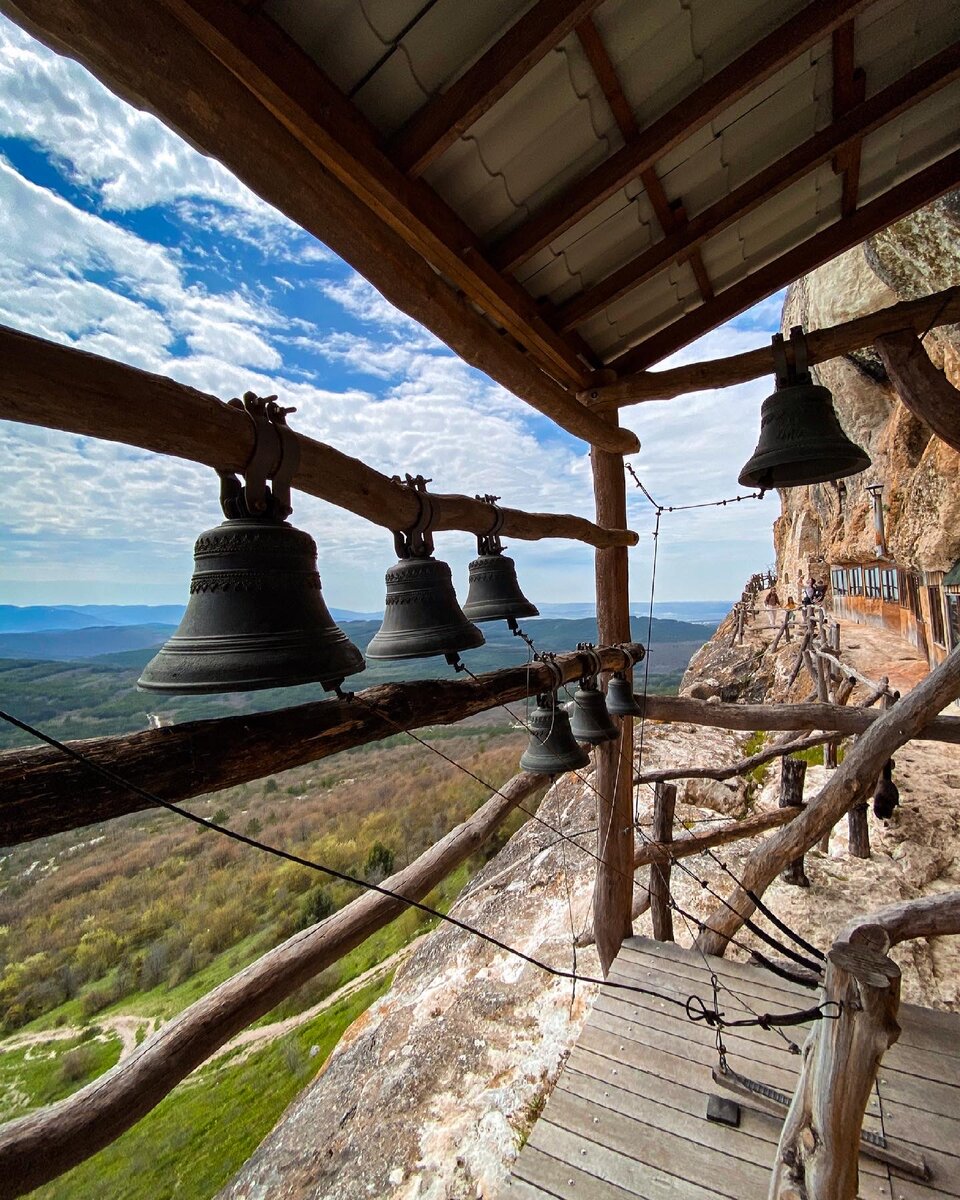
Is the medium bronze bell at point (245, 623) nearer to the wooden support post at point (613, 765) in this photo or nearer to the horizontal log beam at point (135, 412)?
the horizontal log beam at point (135, 412)

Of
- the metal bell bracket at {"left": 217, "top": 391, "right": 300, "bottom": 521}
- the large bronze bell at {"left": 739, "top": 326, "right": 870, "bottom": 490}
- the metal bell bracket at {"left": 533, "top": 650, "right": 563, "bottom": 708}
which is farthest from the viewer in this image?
the metal bell bracket at {"left": 533, "top": 650, "right": 563, "bottom": 708}

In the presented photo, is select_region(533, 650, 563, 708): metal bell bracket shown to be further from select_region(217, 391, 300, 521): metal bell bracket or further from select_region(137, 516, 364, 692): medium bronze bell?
select_region(217, 391, 300, 521): metal bell bracket

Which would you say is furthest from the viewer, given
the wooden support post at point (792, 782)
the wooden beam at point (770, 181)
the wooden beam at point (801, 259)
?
the wooden support post at point (792, 782)

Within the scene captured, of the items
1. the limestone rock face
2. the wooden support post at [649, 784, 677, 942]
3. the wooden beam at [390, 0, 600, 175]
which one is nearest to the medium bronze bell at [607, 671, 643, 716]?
the wooden support post at [649, 784, 677, 942]

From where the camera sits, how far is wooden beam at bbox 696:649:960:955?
337 centimetres

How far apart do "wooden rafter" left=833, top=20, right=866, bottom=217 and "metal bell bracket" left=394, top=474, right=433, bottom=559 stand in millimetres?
2161

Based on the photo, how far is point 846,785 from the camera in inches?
140

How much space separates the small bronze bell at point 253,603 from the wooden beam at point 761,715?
10.1ft

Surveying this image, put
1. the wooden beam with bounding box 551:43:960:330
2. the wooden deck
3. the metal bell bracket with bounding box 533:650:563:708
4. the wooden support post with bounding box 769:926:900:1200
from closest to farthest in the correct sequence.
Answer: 1. the wooden support post with bounding box 769:926:900:1200
2. the wooden beam with bounding box 551:43:960:330
3. the wooden deck
4. the metal bell bracket with bounding box 533:650:563:708

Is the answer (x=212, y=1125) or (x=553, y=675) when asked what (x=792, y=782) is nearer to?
(x=553, y=675)

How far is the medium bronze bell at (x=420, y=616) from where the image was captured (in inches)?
73.4

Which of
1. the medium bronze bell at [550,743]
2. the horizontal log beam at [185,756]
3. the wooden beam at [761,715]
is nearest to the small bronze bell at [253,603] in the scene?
the horizontal log beam at [185,756]

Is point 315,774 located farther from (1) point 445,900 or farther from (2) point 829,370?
(2) point 829,370

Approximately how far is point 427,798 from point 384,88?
31.6 metres
